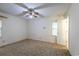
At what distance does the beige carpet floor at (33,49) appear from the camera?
71.6 inches

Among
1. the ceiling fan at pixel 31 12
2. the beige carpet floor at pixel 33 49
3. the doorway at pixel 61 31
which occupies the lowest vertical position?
the beige carpet floor at pixel 33 49

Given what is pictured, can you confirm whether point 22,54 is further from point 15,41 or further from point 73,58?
point 73,58

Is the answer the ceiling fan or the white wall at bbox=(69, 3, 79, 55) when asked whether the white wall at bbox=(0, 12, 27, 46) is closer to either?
the ceiling fan

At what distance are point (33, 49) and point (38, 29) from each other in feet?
1.32

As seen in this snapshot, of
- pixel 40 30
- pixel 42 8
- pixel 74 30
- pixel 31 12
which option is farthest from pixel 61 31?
pixel 31 12

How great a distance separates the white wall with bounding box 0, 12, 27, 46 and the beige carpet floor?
0.33 ft

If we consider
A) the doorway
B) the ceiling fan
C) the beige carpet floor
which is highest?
the ceiling fan

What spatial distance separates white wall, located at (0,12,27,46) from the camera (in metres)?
1.87

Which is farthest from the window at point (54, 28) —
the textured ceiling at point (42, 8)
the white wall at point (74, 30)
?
the white wall at point (74, 30)

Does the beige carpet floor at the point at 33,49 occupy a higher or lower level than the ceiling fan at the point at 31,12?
lower

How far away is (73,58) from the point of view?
5.41 ft

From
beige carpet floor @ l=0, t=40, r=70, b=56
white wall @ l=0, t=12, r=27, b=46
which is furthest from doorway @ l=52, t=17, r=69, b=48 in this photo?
white wall @ l=0, t=12, r=27, b=46

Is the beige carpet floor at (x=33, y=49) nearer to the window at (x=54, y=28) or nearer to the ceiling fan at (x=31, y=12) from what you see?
the window at (x=54, y=28)

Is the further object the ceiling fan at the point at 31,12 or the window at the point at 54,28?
the window at the point at 54,28
